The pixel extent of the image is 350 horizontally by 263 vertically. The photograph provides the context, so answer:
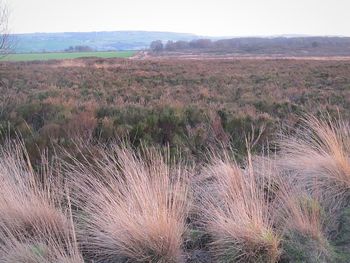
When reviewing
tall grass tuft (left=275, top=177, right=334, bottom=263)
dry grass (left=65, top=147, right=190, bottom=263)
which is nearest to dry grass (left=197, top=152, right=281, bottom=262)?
tall grass tuft (left=275, top=177, right=334, bottom=263)

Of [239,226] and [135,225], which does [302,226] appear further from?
[135,225]

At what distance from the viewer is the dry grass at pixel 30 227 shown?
3068 millimetres

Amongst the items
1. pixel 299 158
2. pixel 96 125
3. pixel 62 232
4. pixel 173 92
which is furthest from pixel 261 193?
pixel 173 92

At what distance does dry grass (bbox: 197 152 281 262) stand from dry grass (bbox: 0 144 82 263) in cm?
116

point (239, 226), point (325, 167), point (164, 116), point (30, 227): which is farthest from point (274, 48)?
point (30, 227)

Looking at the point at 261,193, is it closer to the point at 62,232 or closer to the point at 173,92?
the point at 62,232

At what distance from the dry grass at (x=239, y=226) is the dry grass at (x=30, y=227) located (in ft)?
3.81

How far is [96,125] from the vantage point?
838 centimetres

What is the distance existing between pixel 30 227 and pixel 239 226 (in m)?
1.77

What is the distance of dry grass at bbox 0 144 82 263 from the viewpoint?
3.07 metres

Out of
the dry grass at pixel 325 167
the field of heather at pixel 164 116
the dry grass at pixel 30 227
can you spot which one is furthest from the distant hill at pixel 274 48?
the dry grass at pixel 30 227

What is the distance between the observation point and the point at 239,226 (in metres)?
3.39

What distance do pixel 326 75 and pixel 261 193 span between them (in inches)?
884

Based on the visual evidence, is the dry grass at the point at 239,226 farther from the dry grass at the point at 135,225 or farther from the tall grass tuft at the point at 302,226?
the dry grass at the point at 135,225
